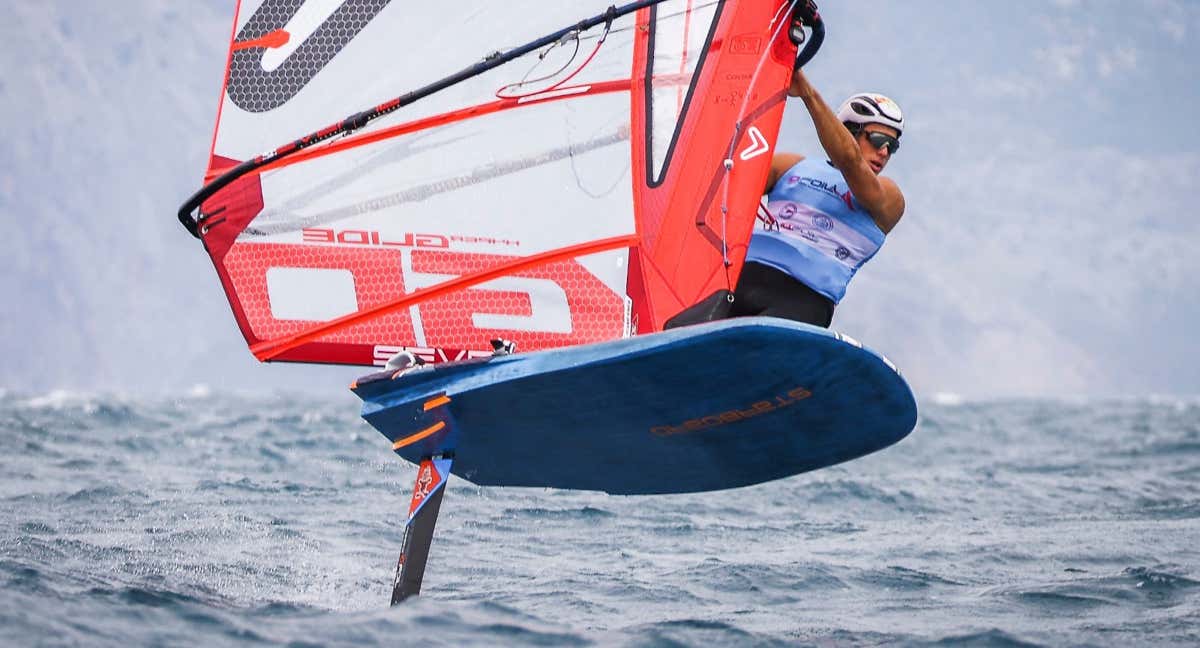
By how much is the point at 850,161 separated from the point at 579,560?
9.36ft

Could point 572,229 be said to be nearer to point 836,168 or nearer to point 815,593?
point 836,168

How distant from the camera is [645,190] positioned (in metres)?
6.10

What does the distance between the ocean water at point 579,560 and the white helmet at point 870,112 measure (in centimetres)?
212

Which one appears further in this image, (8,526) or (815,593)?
(8,526)

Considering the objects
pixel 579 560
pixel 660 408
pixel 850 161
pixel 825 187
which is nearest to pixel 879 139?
pixel 825 187

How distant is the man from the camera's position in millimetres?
6083

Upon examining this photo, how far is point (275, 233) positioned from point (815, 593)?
3.01m

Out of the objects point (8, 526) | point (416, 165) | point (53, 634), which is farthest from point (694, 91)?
point (8, 526)

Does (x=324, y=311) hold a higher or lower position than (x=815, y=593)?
higher

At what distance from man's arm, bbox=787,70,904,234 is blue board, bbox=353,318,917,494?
0.75 meters

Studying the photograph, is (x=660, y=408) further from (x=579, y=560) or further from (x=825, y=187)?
(x=579, y=560)

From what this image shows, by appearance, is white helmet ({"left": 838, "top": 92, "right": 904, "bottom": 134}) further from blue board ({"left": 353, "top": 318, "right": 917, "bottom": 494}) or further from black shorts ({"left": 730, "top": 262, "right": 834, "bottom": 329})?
blue board ({"left": 353, "top": 318, "right": 917, "bottom": 494})

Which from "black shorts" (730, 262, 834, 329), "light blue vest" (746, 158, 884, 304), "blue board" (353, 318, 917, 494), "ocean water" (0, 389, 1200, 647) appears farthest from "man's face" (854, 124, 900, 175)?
"ocean water" (0, 389, 1200, 647)

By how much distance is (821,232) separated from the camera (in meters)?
6.13
